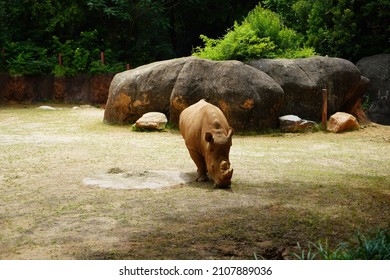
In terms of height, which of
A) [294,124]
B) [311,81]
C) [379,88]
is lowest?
[294,124]

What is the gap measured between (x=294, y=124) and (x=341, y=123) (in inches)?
49.5

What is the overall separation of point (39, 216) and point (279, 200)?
310 cm

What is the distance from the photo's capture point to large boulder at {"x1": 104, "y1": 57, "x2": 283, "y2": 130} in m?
13.8

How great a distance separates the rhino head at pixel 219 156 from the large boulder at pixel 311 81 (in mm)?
7574

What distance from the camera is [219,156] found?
7.62 meters

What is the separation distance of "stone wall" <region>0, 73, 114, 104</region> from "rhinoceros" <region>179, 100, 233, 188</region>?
14.5 metres

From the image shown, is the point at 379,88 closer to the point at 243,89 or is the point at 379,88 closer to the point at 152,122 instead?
the point at 243,89

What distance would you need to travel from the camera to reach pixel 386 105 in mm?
18484

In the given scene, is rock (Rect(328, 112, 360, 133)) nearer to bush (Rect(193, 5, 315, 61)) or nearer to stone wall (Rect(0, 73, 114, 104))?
bush (Rect(193, 5, 315, 61))

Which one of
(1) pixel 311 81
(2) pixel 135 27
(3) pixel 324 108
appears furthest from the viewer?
(2) pixel 135 27

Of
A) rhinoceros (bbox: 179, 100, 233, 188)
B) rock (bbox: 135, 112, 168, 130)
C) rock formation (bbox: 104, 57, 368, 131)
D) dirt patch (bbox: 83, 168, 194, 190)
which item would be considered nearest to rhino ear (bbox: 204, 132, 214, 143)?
rhinoceros (bbox: 179, 100, 233, 188)

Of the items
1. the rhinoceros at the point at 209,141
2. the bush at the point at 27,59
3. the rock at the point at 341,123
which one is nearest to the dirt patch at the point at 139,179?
the rhinoceros at the point at 209,141

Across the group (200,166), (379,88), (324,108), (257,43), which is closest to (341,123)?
(324,108)

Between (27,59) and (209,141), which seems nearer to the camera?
(209,141)
